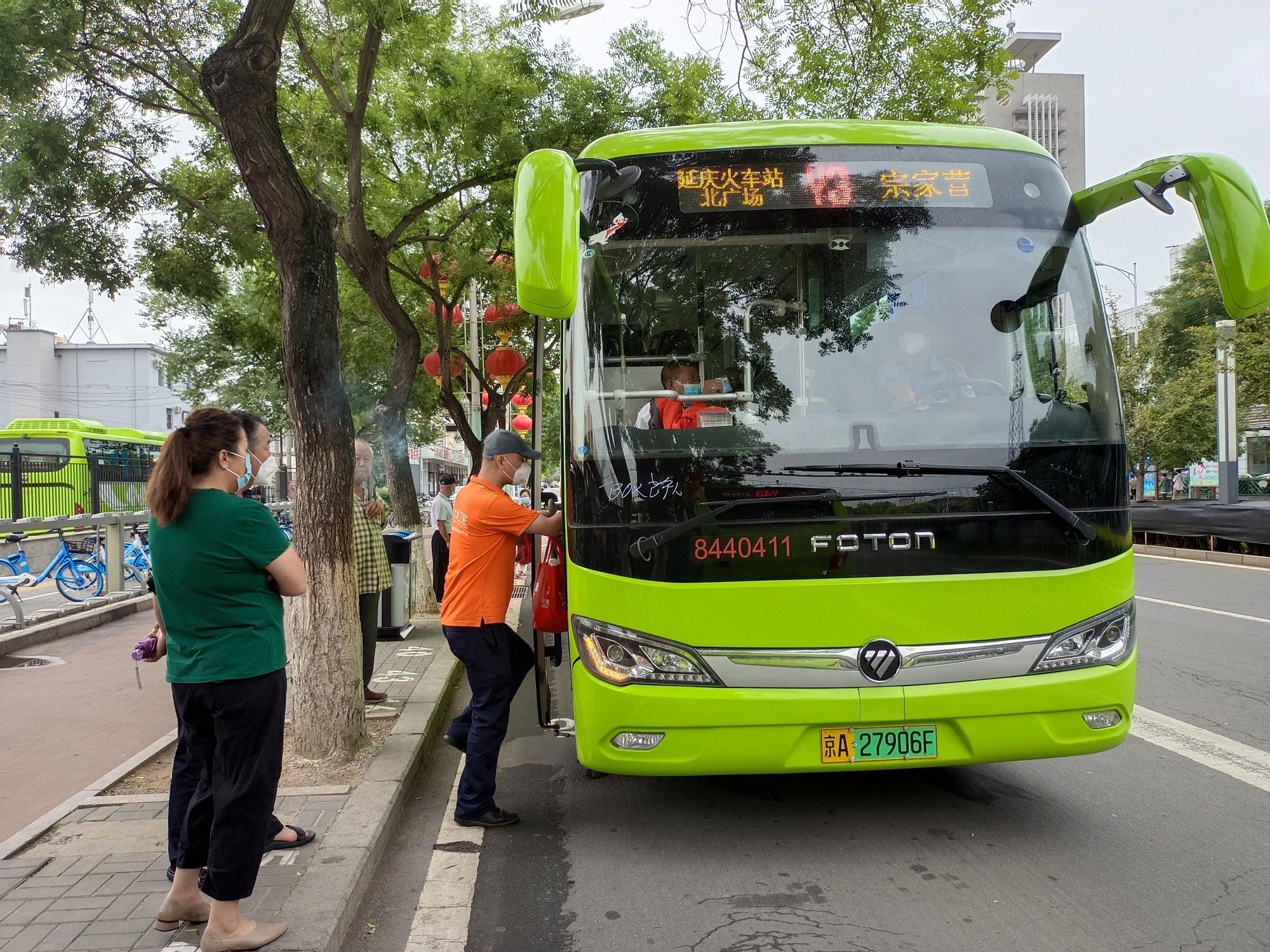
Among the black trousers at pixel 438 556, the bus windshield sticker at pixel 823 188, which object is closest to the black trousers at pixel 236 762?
the bus windshield sticker at pixel 823 188

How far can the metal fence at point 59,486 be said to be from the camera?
15.2m

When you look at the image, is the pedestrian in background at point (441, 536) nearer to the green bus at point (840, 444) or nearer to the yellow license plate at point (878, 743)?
the green bus at point (840, 444)

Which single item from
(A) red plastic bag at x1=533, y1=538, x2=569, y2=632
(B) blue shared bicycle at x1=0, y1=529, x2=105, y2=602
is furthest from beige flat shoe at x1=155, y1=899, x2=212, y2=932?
(B) blue shared bicycle at x1=0, y1=529, x2=105, y2=602

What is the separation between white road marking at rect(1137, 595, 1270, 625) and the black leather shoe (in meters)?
8.72

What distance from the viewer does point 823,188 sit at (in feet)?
15.0

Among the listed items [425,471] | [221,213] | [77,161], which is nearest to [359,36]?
[221,213]

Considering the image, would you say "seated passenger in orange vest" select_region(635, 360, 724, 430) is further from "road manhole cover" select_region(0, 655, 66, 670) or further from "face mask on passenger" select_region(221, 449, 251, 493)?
"road manhole cover" select_region(0, 655, 66, 670)

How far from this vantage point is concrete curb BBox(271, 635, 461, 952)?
11.7ft

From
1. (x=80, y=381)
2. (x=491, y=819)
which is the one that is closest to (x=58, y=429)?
(x=491, y=819)

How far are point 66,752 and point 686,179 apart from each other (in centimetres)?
534

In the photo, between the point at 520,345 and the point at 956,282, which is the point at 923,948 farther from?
the point at 520,345

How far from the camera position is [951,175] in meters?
4.60

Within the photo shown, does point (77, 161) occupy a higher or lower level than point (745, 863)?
higher

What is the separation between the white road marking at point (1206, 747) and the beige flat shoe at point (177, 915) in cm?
478
